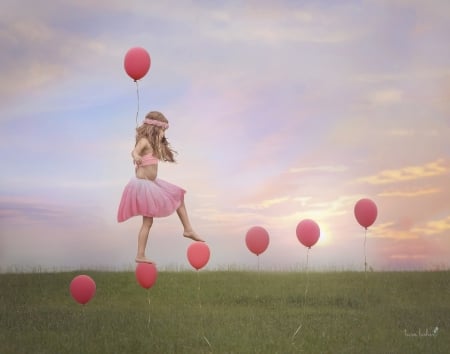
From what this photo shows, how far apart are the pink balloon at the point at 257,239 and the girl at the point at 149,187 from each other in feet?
6.69

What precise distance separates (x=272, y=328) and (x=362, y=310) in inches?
187

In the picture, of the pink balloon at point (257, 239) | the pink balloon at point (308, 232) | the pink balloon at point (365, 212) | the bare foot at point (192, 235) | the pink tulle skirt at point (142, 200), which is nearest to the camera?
the pink tulle skirt at point (142, 200)

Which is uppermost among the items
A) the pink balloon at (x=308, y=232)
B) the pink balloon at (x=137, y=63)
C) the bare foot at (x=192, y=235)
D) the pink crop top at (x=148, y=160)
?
the pink balloon at (x=137, y=63)

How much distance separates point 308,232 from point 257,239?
1215 millimetres

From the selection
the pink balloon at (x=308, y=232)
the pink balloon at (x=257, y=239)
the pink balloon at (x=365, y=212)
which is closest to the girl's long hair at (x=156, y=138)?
the pink balloon at (x=257, y=239)

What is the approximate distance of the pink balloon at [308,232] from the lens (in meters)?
14.4

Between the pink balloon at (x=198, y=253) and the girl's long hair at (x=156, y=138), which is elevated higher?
the girl's long hair at (x=156, y=138)

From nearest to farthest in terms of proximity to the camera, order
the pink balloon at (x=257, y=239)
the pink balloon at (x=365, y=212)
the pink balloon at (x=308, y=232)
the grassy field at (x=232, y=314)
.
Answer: the grassy field at (x=232, y=314) < the pink balloon at (x=257, y=239) < the pink balloon at (x=308, y=232) < the pink balloon at (x=365, y=212)

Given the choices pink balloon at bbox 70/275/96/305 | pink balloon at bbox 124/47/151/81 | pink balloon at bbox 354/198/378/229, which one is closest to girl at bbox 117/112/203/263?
pink balloon at bbox 124/47/151/81

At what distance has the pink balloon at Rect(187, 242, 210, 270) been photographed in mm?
13258

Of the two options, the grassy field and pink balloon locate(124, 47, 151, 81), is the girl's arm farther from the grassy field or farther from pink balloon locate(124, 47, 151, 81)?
the grassy field

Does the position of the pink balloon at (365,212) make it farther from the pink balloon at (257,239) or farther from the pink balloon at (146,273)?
the pink balloon at (146,273)

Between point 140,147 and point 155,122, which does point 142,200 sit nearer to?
point 140,147

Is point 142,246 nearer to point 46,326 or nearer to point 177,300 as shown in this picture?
point 46,326
